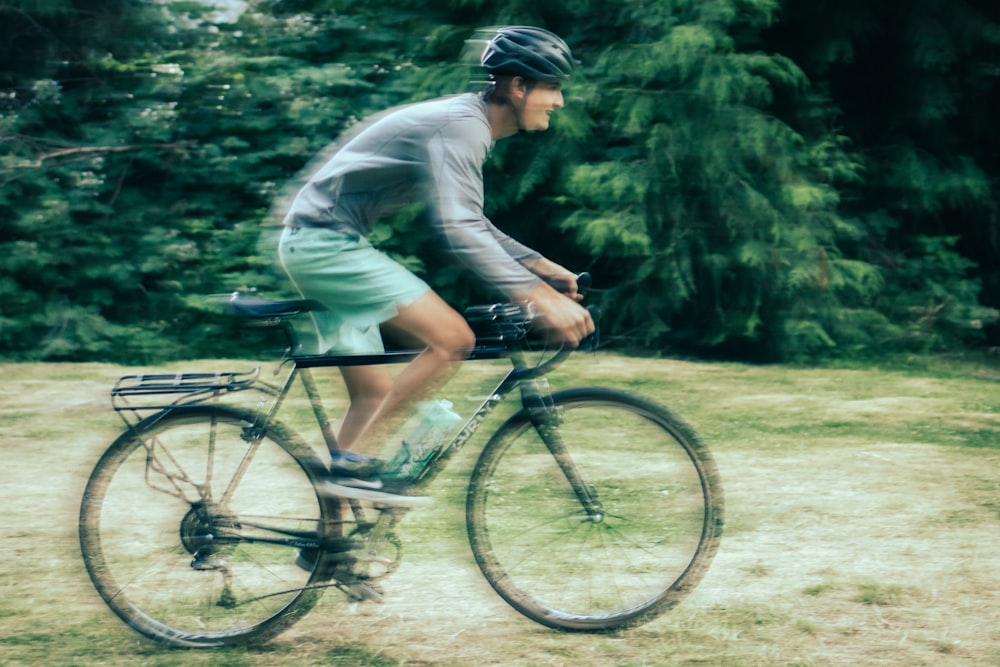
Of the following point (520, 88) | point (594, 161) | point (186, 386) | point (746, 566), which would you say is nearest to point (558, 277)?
point (520, 88)

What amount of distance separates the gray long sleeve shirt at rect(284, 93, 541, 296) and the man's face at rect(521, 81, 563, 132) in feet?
0.42

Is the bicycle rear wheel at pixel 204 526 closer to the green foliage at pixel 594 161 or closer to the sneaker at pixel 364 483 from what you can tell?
the sneaker at pixel 364 483

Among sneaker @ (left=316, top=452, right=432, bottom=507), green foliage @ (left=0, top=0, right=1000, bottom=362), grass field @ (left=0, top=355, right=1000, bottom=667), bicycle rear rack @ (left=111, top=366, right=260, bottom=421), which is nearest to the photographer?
bicycle rear rack @ (left=111, top=366, right=260, bottom=421)

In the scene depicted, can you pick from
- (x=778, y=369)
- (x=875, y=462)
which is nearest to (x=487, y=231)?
(x=875, y=462)

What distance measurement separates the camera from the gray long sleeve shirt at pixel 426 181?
3.31 m

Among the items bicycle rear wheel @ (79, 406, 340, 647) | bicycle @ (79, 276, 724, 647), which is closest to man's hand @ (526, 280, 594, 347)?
bicycle @ (79, 276, 724, 647)

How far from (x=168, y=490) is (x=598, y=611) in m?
1.39

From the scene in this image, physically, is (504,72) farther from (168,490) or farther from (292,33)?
(292,33)

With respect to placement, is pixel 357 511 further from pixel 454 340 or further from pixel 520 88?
pixel 520 88

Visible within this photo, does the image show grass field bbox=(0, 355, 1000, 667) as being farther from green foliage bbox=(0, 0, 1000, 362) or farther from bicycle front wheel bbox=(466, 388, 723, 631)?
green foliage bbox=(0, 0, 1000, 362)

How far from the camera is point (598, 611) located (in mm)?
3773

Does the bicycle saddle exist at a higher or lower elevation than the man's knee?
higher

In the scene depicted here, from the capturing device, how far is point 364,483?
3553 mm

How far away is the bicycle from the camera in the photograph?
3585mm
